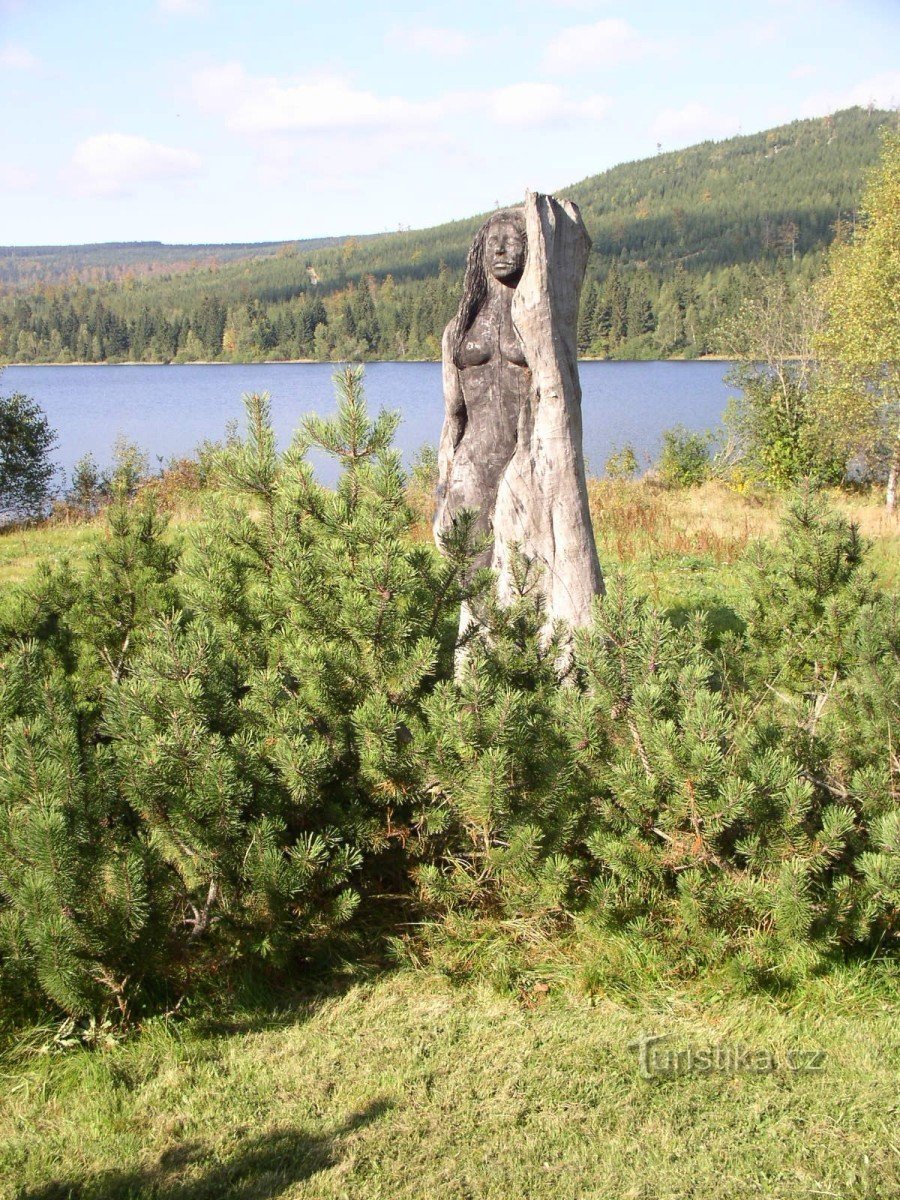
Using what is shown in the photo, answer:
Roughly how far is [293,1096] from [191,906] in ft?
2.23

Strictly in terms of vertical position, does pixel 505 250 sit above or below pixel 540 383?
above

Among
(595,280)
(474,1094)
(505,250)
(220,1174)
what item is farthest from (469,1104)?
(595,280)

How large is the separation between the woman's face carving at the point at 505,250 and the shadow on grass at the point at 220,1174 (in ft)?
13.2

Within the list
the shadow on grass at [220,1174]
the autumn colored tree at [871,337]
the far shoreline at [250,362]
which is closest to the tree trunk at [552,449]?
the shadow on grass at [220,1174]

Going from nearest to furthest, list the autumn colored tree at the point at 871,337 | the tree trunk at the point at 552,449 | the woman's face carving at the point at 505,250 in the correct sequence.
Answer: the tree trunk at the point at 552,449
the woman's face carving at the point at 505,250
the autumn colored tree at the point at 871,337

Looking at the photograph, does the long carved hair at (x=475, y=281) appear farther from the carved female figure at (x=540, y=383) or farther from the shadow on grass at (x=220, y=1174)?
the shadow on grass at (x=220, y=1174)

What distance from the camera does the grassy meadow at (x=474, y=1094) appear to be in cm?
236

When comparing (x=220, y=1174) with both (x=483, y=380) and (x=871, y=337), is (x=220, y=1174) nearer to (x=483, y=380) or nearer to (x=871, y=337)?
(x=483, y=380)

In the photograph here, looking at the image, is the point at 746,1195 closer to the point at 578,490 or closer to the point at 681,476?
the point at 578,490

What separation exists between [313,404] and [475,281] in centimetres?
3350

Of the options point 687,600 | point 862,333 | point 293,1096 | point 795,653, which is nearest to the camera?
point 293,1096

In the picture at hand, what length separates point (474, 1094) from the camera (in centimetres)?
270

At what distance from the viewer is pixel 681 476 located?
1866cm

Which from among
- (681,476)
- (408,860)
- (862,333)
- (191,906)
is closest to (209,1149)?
(191,906)
